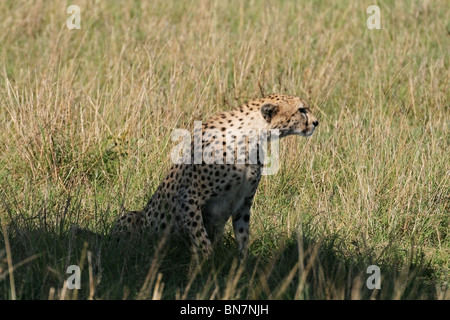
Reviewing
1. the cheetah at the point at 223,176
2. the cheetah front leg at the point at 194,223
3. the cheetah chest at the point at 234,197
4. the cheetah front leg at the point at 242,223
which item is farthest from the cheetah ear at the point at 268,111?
the cheetah front leg at the point at 194,223

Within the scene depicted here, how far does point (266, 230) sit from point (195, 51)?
2.34 m

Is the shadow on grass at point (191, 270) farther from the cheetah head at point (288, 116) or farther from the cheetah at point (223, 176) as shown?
the cheetah head at point (288, 116)

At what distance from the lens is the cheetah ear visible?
3.71 metres

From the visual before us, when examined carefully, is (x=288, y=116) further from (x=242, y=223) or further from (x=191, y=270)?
(x=191, y=270)

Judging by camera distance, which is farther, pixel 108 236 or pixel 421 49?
pixel 421 49

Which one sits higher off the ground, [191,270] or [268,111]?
[268,111]

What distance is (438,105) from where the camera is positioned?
543 centimetres

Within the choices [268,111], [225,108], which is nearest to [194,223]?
[268,111]

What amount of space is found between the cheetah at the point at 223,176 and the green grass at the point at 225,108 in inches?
4.4

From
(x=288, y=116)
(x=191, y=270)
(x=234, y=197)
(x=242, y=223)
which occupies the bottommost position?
(x=191, y=270)

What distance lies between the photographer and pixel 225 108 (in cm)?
550

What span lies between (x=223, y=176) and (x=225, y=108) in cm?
180

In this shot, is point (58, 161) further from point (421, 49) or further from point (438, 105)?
point (421, 49)

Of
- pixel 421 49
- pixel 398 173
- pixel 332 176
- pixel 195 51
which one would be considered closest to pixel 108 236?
pixel 332 176
